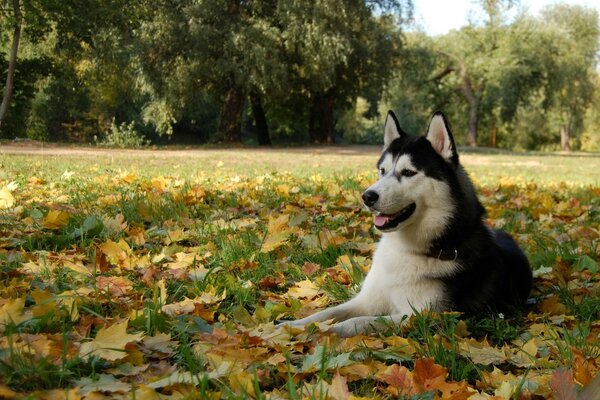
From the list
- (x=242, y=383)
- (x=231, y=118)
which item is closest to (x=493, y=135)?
(x=231, y=118)

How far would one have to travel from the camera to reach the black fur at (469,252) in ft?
8.95

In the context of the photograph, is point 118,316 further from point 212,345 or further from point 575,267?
point 575,267

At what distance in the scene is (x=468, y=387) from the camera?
186 centimetres

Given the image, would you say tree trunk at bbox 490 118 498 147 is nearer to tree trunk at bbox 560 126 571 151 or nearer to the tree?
the tree

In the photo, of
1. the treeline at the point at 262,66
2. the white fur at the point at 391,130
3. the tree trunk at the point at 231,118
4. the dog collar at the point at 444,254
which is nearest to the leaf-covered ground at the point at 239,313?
the dog collar at the point at 444,254

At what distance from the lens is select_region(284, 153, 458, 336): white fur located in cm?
265

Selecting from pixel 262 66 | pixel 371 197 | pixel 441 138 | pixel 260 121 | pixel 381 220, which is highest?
pixel 262 66

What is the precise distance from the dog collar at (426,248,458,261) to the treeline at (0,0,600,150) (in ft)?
57.9

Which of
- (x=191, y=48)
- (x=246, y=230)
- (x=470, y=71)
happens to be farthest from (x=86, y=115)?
(x=246, y=230)

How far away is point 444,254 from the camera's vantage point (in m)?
2.73

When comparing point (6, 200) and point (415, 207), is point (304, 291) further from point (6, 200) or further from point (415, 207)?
point (6, 200)

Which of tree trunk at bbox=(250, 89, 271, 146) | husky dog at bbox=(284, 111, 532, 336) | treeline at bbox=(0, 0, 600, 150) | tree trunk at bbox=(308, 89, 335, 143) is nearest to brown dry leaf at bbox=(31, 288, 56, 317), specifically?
husky dog at bbox=(284, 111, 532, 336)

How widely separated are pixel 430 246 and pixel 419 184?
317 mm

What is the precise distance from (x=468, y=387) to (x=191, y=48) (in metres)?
23.1
